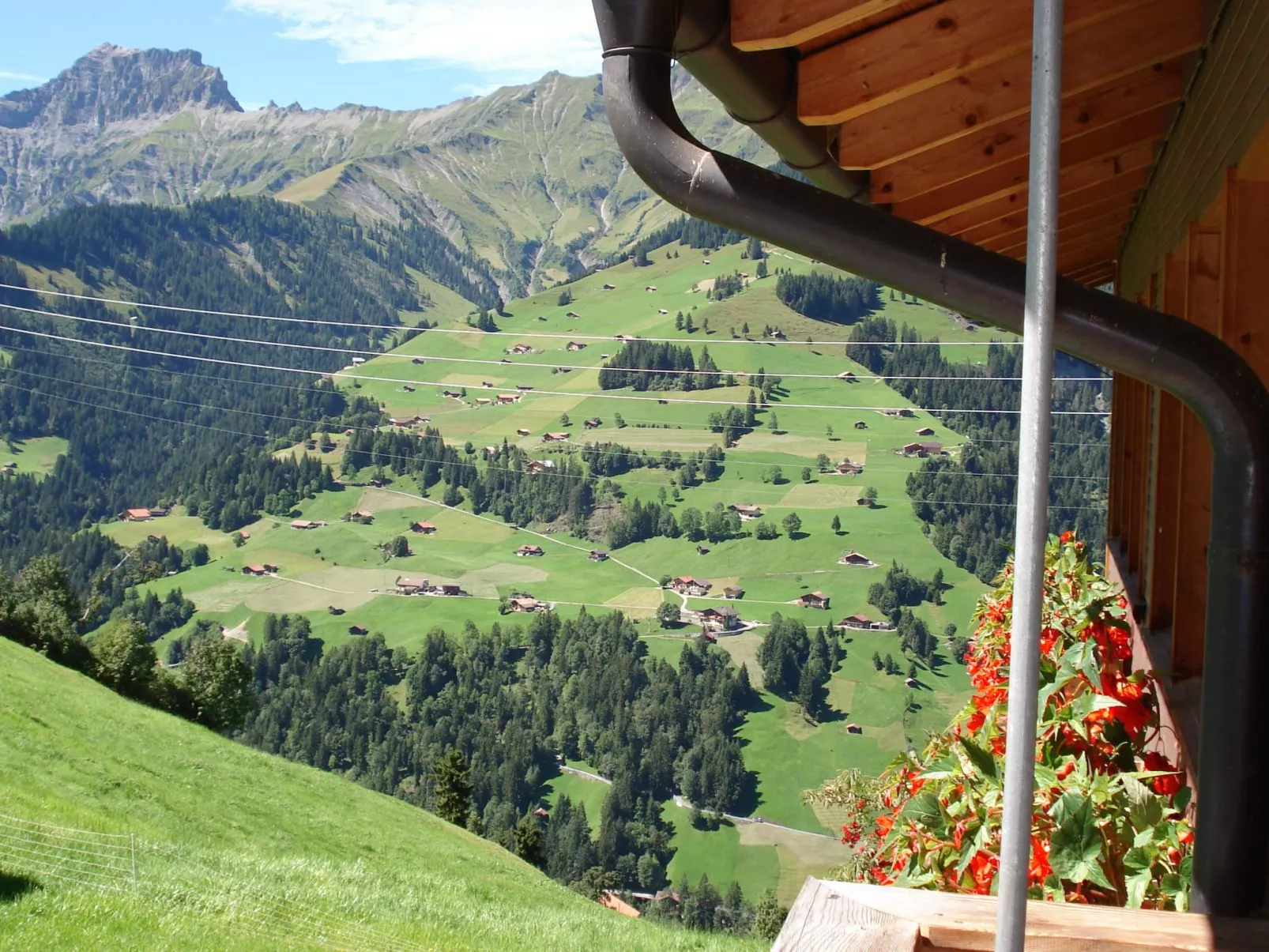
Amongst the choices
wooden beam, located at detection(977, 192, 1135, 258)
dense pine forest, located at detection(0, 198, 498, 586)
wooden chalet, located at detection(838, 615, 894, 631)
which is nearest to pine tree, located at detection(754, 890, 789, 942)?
wooden beam, located at detection(977, 192, 1135, 258)

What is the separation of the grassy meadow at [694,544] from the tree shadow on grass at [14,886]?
68145 mm

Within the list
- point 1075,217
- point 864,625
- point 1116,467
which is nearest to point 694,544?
point 864,625

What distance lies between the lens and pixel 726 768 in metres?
85.7

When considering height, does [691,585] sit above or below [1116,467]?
below

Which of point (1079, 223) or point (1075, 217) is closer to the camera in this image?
point (1075, 217)

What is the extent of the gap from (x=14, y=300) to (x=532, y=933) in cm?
20385

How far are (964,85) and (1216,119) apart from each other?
585 millimetres

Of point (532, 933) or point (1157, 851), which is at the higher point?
point (1157, 851)

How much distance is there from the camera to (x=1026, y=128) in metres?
3.21

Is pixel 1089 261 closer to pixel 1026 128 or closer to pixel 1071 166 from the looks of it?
pixel 1071 166

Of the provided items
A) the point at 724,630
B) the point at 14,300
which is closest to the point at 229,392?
the point at 14,300

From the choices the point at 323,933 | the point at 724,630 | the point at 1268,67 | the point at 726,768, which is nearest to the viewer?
the point at 1268,67

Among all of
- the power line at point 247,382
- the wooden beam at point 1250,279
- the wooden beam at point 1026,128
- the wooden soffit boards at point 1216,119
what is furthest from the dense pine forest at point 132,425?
the wooden beam at point 1250,279

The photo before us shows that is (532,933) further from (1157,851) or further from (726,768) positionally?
(726,768)
